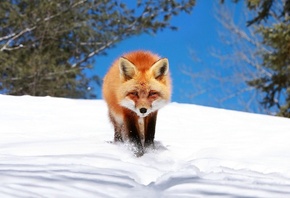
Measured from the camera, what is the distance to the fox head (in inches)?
178

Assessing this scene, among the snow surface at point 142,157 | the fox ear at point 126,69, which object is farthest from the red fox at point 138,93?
the snow surface at point 142,157

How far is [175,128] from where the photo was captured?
718 centimetres

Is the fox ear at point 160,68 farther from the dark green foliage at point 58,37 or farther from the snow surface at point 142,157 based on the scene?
the dark green foliage at point 58,37

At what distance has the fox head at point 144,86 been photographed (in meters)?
4.52

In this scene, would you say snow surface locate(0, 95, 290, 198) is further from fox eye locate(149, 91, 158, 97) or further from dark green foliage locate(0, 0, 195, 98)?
dark green foliage locate(0, 0, 195, 98)

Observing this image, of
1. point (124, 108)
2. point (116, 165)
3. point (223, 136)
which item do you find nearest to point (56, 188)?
point (116, 165)

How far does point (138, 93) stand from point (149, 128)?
1.98ft

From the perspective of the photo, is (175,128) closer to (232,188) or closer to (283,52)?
(232,188)

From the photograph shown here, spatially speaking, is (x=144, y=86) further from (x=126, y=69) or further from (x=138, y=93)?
(x=126, y=69)

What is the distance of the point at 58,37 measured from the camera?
703 inches

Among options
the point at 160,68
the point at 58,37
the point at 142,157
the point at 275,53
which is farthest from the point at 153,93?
the point at 58,37

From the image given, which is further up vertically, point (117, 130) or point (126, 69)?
point (126, 69)

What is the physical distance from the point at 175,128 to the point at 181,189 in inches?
159

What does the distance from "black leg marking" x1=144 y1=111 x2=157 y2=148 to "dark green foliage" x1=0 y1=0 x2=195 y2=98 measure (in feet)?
35.2
